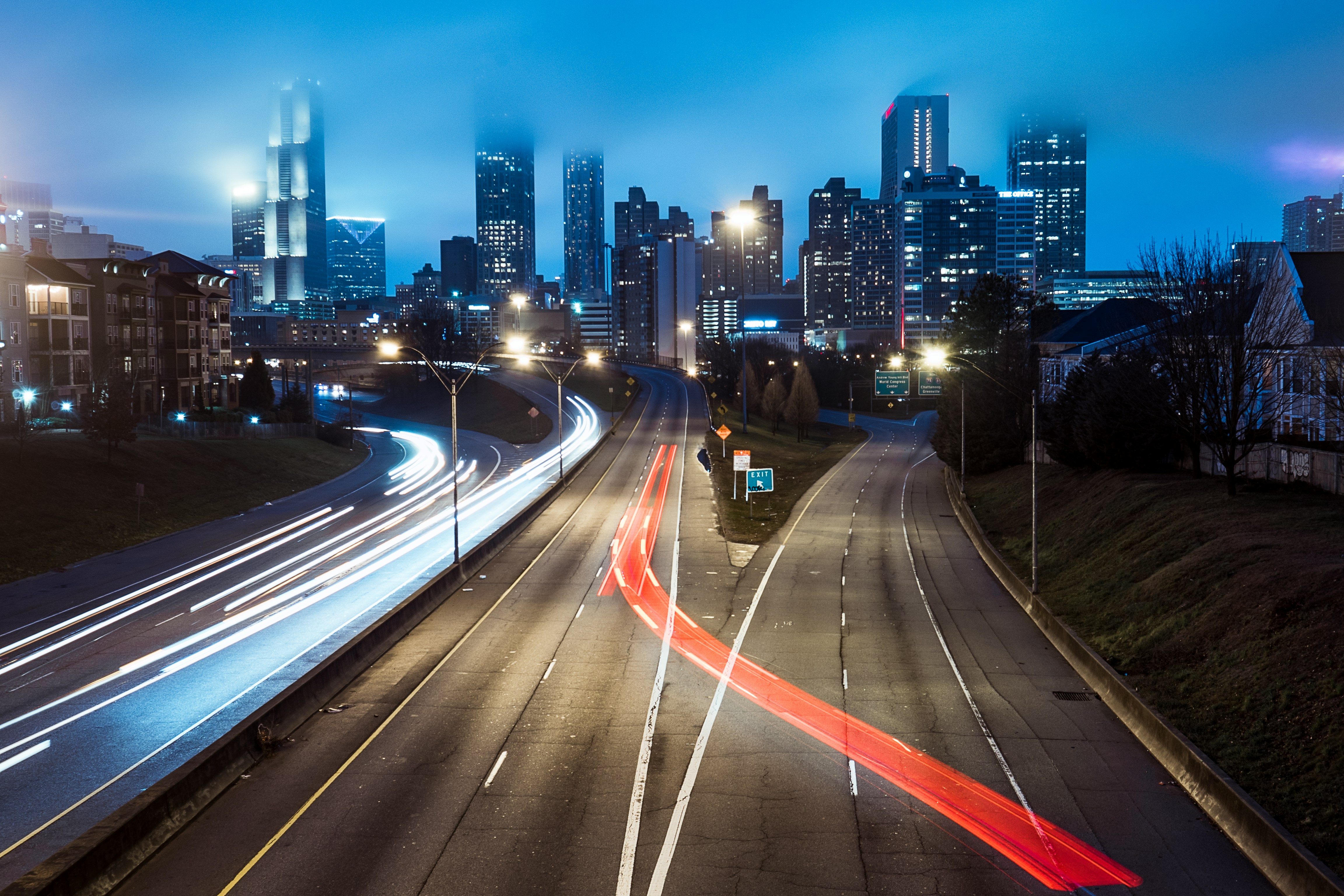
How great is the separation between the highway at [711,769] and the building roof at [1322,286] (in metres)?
21.2

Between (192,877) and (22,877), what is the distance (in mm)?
2073

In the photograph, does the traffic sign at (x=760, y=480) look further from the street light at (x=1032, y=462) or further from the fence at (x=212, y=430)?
the fence at (x=212, y=430)

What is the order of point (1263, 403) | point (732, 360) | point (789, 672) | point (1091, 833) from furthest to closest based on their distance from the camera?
1. point (732, 360)
2. point (1263, 403)
3. point (789, 672)
4. point (1091, 833)

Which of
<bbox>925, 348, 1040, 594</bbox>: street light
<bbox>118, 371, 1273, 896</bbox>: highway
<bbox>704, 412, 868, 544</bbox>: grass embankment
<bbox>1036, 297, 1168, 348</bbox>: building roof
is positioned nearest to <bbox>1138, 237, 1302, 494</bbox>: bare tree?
<bbox>925, 348, 1040, 594</bbox>: street light

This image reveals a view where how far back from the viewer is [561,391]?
249 feet

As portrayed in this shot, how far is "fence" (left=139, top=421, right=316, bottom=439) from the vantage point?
223ft

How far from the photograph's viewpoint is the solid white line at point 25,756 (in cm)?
1802

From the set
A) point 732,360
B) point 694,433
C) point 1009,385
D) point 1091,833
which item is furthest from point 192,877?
point 732,360

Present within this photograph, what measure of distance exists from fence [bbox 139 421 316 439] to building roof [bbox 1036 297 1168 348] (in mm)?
59572

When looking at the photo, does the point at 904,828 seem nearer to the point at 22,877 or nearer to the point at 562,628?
the point at 22,877

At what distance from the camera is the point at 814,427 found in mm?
111000

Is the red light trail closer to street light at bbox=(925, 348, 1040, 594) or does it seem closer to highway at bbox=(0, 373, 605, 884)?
highway at bbox=(0, 373, 605, 884)

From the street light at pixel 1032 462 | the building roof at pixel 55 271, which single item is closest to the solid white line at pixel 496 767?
the street light at pixel 1032 462

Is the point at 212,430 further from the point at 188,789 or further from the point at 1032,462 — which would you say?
the point at 188,789
